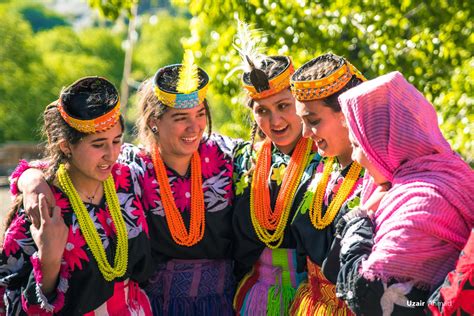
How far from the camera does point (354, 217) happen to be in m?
3.08

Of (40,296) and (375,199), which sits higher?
(375,199)

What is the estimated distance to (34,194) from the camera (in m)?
3.60

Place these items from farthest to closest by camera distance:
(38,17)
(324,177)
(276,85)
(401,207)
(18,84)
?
(38,17), (18,84), (276,85), (324,177), (401,207)

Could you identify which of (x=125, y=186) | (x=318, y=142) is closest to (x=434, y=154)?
(x=318, y=142)

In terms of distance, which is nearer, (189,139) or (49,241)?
(49,241)

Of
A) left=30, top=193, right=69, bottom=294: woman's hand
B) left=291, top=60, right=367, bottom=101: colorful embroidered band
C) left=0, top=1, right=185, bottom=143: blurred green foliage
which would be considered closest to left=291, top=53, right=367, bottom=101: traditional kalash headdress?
left=291, top=60, right=367, bottom=101: colorful embroidered band

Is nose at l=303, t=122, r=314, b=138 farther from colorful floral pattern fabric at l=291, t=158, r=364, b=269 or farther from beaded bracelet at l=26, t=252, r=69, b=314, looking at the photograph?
beaded bracelet at l=26, t=252, r=69, b=314

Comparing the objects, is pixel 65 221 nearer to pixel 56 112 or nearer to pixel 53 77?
pixel 56 112

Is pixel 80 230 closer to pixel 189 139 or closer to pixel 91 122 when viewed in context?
pixel 91 122

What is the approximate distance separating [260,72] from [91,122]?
0.87 metres

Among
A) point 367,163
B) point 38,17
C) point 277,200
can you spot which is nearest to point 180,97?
point 277,200

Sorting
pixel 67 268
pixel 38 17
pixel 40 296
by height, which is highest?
pixel 38 17

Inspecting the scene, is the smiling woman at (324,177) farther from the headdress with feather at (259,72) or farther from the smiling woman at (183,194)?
the smiling woman at (183,194)

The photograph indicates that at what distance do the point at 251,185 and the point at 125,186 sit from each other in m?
0.63
